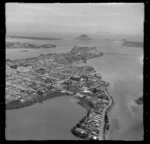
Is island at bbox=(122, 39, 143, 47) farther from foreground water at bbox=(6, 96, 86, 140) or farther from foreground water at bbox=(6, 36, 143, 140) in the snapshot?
foreground water at bbox=(6, 96, 86, 140)

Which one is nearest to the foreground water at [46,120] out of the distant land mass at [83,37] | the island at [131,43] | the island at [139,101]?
the island at [139,101]

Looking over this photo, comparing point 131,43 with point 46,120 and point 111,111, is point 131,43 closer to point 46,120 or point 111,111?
point 111,111

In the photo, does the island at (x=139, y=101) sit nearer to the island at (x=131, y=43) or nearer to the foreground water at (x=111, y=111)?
the foreground water at (x=111, y=111)

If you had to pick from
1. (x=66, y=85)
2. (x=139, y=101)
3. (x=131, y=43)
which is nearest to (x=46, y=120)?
(x=66, y=85)

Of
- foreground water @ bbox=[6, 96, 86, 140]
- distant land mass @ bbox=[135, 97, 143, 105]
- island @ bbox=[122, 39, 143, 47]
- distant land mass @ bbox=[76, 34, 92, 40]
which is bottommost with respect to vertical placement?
foreground water @ bbox=[6, 96, 86, 140]

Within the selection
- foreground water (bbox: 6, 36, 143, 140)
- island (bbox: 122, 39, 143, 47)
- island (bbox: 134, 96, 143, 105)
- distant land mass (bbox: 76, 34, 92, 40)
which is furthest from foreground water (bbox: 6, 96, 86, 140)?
island (bbox: 122, 39, 143, 47)

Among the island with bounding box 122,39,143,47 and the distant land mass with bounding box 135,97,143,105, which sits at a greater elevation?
the island with bounding box 122,39,143,47
